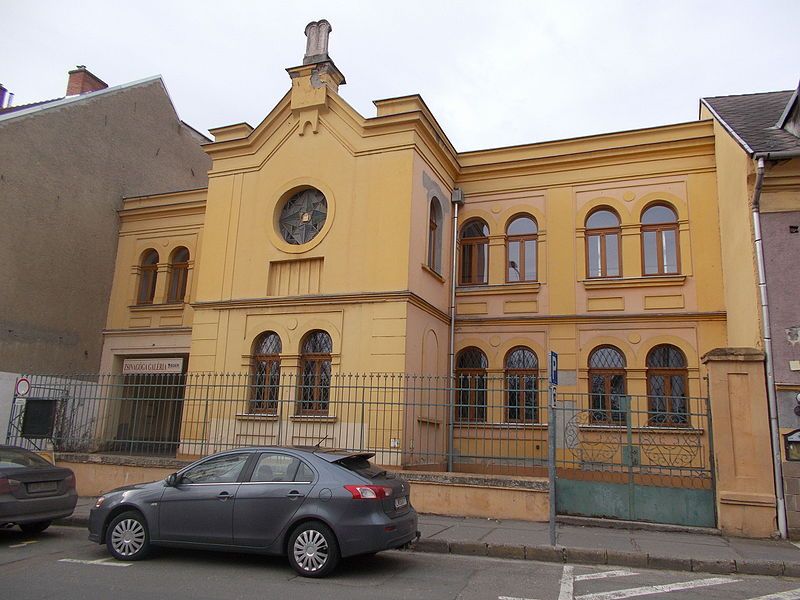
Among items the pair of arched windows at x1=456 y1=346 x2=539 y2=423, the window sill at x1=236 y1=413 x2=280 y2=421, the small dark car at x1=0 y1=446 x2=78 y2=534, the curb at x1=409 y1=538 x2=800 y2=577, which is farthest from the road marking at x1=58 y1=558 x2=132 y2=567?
the pair of arched windows at x1=456 y1=346 x2=539 y2=423

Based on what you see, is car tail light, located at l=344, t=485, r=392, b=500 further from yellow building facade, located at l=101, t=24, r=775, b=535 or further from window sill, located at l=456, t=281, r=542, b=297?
window sill, located at l=456, t=281, r=542, b=297

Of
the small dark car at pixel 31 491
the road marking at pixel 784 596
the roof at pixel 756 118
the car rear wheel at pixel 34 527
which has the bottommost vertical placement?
the car rear wheel at pixel 34 527

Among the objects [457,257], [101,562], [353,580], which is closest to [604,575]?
[353,580]

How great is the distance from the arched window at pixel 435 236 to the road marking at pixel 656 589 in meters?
10.3

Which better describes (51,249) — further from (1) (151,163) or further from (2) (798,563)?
(2) (798,563)

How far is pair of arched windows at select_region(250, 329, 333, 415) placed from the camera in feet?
51.0

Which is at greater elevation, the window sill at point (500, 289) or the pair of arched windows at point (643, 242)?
the pair of arched windows at point (643, 242)

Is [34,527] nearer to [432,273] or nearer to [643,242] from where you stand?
[432,273]

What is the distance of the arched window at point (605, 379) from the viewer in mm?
16031

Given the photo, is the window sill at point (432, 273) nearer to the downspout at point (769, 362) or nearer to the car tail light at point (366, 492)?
the downspout at point (769, 362)

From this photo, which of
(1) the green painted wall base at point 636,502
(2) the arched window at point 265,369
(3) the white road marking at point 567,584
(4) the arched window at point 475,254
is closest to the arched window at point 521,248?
(4) the arched window at point 475,254

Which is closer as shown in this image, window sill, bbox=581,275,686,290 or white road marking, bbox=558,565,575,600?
white road marking, bbox=558,565,575,600

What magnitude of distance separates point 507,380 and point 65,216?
14.2 metres

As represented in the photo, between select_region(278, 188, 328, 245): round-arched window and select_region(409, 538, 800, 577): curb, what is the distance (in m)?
9.36
